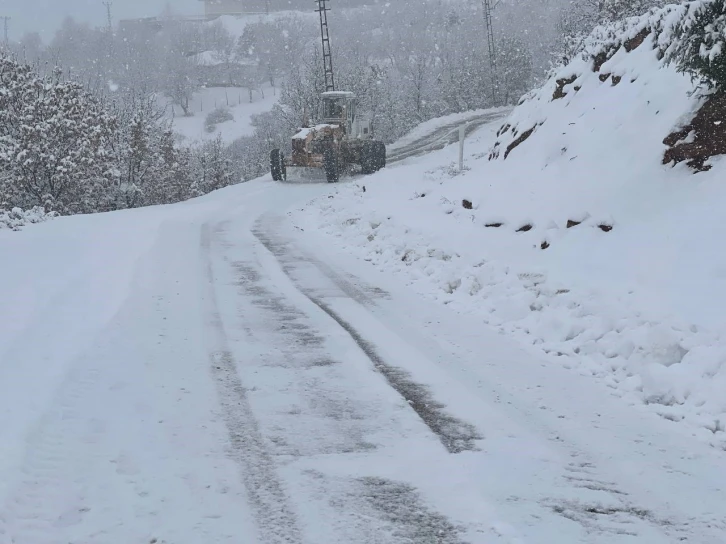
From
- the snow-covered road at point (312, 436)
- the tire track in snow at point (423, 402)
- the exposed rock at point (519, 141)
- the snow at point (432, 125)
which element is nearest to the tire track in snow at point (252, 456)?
the snow-covered road at point (312, 436)

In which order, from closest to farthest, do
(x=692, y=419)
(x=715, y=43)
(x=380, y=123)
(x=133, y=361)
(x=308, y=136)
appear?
(x=692, y=419) < (x=133, y=361) < (x=715, y=43) < (x=308, y=136) < (x=380, y=123)

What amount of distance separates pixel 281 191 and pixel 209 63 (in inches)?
5824

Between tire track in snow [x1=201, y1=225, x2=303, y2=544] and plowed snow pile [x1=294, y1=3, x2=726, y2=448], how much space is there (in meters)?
2.55

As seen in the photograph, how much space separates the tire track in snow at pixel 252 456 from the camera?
8.90ft

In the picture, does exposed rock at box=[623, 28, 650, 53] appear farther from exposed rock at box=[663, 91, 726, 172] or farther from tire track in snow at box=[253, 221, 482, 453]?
tire track in snow at box=[253, 221, 482, 453]

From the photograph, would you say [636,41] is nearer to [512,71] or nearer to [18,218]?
[18,218]

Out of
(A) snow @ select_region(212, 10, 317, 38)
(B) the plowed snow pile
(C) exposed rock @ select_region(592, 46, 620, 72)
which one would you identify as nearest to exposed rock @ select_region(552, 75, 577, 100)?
(B) the plowed snow pile

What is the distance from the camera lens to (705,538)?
2.68 meters

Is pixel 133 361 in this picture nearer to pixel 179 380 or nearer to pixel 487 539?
pixel 179 380

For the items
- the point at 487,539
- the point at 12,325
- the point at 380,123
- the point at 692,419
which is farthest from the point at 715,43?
the point at 380,123

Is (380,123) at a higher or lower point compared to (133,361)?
higher

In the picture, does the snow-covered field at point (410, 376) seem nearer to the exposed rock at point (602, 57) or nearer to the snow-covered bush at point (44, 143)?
the exposed rock at point (602, 57)

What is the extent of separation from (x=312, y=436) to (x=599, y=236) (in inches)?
201

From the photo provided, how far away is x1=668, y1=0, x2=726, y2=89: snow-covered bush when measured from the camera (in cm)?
651
